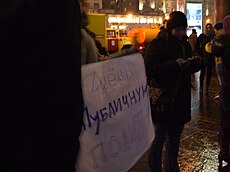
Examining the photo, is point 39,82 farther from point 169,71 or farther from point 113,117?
point 169,71

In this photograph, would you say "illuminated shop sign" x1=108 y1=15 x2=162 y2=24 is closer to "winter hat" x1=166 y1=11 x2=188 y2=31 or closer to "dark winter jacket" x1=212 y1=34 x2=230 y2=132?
"dark winter jacket" x1=212 y1=34 x2=230 y2=132

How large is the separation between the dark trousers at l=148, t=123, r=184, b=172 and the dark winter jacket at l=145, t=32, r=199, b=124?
94mm

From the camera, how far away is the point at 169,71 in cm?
290

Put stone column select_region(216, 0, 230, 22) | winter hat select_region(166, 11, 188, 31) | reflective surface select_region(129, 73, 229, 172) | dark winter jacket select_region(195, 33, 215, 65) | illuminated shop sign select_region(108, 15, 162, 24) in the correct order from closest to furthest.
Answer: winter hat select_region(166, 11, 188, 31) → reflective surface select_region(129, 73, 229, 172) → dark winter jacket select_region(195, 33, 215, 65) → stone column select_region(216, 0, 230, 22) → illuminated shop sign select_region(108, 15, 162, 24)

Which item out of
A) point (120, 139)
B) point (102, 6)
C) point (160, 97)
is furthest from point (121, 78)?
point (102, 6)

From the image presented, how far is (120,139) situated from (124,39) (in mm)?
16924

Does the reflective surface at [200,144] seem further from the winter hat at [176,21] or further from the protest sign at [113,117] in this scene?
the protest sign at [113,117]

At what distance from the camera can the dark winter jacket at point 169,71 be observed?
9.61 feet

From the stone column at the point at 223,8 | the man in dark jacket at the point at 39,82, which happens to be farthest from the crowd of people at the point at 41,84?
the stone column at the point at 223,8

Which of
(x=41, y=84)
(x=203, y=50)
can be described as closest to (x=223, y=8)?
(x=203, y=50)

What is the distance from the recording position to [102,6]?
2212cm

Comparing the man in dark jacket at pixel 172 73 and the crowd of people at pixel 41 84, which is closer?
the crowd of people at pixel 41 84

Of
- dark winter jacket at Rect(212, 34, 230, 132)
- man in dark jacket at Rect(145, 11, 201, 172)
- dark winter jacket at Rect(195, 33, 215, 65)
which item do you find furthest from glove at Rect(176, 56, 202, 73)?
dark winter jacket at Rect(195, 33, 215, 65)

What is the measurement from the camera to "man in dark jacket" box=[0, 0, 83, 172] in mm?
878
